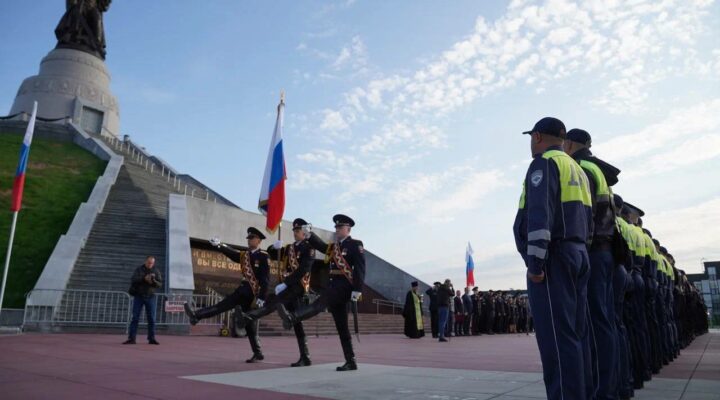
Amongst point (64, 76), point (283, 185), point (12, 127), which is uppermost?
point (64, 76)

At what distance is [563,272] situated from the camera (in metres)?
3.58

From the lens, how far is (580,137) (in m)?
5.16

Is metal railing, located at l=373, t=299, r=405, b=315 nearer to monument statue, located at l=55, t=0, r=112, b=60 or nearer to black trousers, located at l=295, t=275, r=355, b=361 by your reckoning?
black trousers, located at l=295, t=275, r=355, b=361

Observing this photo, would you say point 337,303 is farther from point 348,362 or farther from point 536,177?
point 536,177

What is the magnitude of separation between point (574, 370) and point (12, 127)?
42433 millimetres

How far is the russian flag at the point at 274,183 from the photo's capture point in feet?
40.1

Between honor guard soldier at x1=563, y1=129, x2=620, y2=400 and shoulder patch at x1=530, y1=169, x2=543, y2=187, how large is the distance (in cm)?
117

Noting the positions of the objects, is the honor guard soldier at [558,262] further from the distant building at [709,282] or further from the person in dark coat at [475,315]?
the distant building at [709,282]

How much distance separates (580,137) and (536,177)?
1774 mm

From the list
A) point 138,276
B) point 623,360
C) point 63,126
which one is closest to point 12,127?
point 63,126

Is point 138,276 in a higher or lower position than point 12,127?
lower

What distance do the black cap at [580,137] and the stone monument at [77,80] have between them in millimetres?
42699

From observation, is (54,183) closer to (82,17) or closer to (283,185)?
(283,185)

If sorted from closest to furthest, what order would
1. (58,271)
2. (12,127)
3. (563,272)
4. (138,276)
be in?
(563,272) → (138,276) → (58,271) → (12,127)
